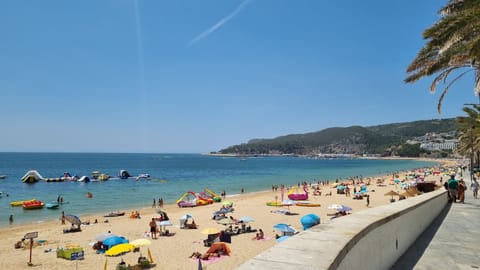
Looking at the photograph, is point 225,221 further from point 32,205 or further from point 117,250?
point 32,205

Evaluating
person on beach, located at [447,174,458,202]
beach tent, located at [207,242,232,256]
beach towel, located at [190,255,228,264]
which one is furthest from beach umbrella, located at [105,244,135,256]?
person on beach, located at [447,174,458,202]

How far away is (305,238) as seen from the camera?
259 cm

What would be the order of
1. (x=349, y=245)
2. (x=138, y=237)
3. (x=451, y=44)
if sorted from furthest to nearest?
(x=138, y=237), (x=451, y=44), (x=349, y=245)

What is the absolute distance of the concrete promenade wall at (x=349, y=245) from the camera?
2.01 m

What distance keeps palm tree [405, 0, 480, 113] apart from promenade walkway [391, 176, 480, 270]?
3.86 meters

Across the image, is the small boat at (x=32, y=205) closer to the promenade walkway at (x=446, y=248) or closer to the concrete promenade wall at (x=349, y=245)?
the promenade walkway at (x=446, y=248)

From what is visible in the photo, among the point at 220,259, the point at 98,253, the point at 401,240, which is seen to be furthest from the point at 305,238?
the point at 98,253

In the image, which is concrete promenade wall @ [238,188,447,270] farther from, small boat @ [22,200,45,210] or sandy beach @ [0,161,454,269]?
small boat @ [22,200,45,210]

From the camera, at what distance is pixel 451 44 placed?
7.35 m

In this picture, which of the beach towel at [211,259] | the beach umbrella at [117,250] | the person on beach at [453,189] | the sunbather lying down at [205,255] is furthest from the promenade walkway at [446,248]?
the beach umbrella at [117,250]

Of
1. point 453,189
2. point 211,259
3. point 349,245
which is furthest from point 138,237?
point 349,245

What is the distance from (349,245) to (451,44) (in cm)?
694

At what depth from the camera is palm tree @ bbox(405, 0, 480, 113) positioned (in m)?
7.10

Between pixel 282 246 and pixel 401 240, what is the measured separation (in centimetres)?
254
